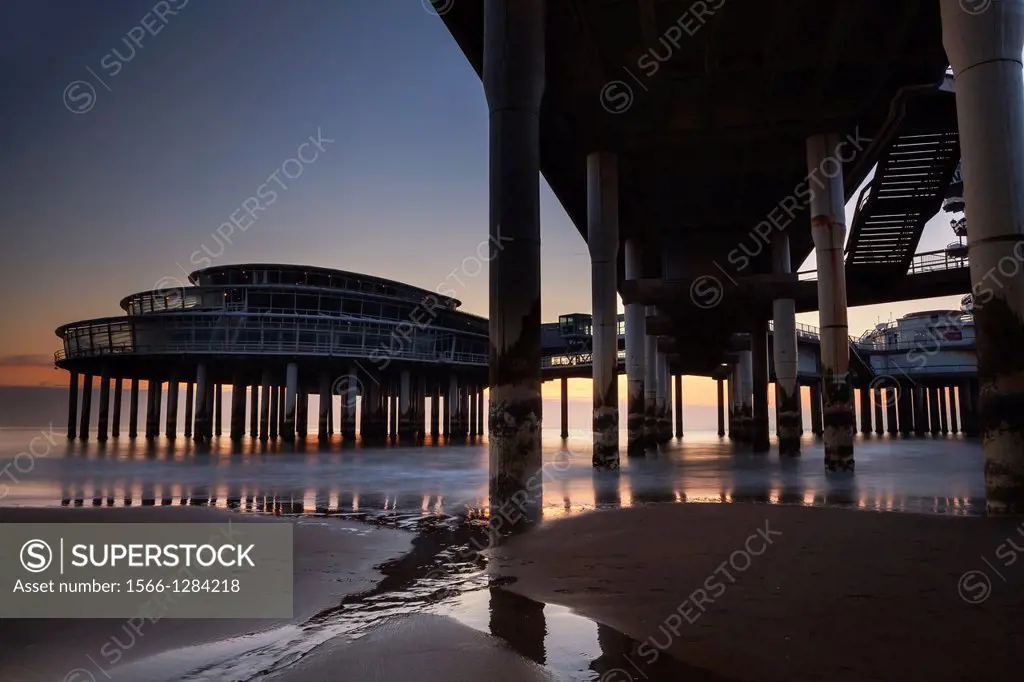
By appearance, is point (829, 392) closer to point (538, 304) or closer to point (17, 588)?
point (538, 304)

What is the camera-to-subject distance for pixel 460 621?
5.00 m

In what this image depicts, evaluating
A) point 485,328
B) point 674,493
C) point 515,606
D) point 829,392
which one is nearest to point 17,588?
point 515,606

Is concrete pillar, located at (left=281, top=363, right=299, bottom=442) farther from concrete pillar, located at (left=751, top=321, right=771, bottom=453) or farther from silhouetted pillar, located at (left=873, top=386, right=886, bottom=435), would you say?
silhouetted pillar, located at (left=873, top=386, right=886, bottom=435)

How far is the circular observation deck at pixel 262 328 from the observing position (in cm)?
5216

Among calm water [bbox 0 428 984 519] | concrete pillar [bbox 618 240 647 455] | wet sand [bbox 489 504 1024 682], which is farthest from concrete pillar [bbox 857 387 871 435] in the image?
wet sand [bbox 489 504 1024 682]

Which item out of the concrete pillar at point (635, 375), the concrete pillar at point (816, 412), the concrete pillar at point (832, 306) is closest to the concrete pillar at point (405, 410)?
the concrete pillar at point (635, 375)

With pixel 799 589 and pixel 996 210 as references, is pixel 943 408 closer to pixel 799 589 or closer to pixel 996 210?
pixel 996 210

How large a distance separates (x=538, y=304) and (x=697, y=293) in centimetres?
1416

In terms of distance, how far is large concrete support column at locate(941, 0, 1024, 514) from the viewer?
27.5 feet

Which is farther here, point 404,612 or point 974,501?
point 974,501

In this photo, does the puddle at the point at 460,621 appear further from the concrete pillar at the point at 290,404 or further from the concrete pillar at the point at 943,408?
the concrete pillar at the point at 943,408

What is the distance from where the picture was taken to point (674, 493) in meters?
13.7

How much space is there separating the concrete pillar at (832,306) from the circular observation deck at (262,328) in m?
38.5

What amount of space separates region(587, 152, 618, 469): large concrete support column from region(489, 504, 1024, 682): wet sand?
11753 mm
